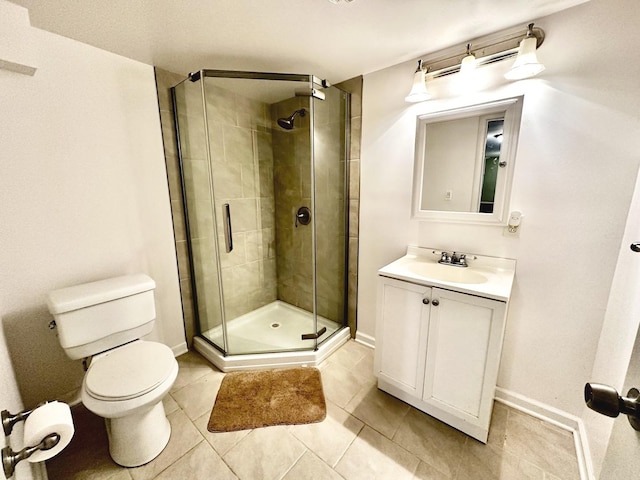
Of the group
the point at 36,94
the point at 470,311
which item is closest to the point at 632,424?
the point at 470,311

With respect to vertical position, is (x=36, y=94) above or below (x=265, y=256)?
above

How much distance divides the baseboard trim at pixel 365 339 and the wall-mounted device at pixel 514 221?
1336 mm

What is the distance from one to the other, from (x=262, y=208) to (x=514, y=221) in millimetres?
2020

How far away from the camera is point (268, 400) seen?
1658mm

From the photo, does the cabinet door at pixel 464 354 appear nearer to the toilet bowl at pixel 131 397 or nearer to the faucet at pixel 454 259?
the faucet at pixel 454 259

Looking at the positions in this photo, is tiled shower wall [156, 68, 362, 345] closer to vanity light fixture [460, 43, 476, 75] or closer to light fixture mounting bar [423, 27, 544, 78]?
light fixture mounting bar [423, 27, 544, 78]

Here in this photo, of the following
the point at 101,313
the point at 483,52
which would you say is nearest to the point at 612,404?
the point at 483,52

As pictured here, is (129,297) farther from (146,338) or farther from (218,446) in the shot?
(218,446)

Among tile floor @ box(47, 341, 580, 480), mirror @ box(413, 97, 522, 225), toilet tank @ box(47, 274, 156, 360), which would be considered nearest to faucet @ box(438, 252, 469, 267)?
mirror @ box(413, 97, 522, 225)

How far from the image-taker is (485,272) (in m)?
1.57

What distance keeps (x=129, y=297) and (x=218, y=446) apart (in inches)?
38.0

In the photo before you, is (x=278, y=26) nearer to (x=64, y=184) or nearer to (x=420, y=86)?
(x=420, y=86)

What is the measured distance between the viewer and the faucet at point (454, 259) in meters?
1.65

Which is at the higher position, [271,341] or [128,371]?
[128,371]
